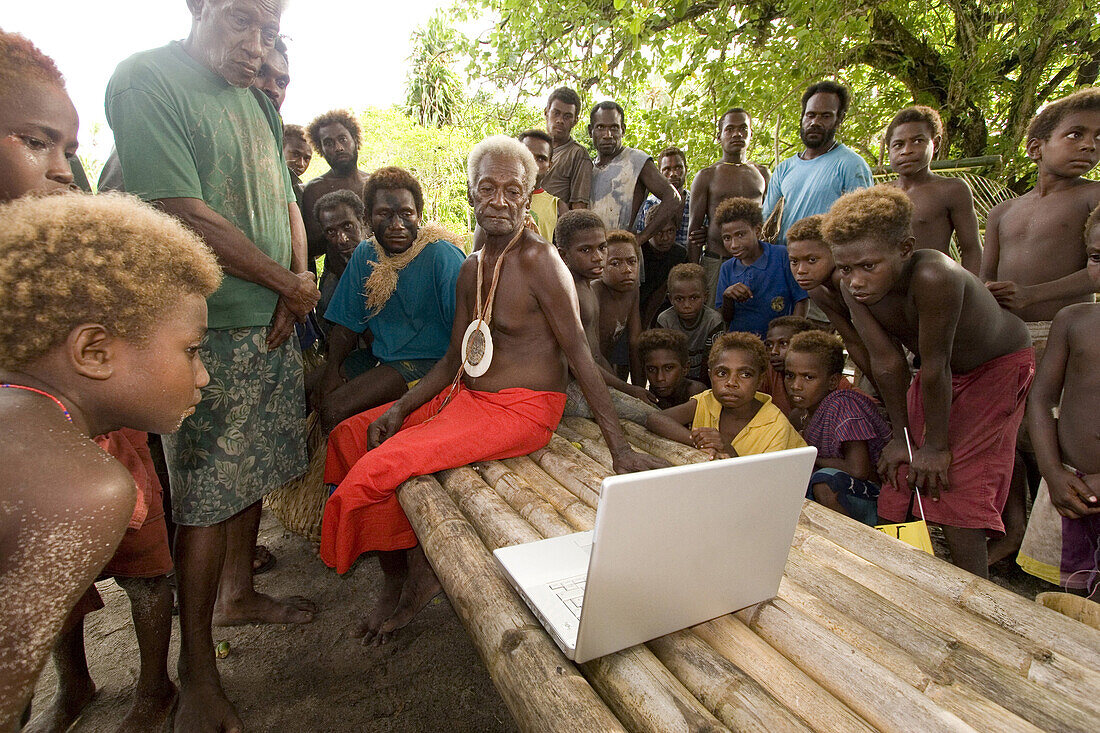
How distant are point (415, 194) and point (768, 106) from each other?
3.94m

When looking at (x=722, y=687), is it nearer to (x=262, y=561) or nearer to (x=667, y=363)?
(x=667, y=363)

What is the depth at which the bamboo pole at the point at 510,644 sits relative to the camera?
2.92ft

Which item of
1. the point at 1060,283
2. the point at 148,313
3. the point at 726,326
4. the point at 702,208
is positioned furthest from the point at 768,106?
the point at 148,313

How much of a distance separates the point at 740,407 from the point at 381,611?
5.80 ft

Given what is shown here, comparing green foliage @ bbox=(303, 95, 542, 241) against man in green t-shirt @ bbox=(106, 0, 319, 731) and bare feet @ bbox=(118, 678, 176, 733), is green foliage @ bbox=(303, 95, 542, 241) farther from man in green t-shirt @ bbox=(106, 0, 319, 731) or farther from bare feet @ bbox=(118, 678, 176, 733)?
bare feet @ bbox=(118, 678, 176, 733)

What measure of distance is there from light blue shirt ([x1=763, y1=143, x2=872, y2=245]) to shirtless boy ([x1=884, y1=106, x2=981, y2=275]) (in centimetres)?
37

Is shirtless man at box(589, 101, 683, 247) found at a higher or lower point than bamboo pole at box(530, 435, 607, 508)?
higher

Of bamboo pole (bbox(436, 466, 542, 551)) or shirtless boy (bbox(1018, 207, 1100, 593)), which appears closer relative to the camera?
bamboo pole (bbox(436, 466, 542, 551))

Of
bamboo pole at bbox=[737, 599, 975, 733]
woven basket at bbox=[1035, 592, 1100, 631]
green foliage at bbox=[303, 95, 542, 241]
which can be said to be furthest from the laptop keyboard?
green foliage at bbox=[303, 95, 542, 241]

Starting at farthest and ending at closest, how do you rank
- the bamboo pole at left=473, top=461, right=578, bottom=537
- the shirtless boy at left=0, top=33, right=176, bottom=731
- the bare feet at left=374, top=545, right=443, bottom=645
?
the bare feet at left=374, top=545, right=443, bottom=645 → the bamboo pole at left=473, top=461, right=578, bottom=537 → the shirtless boy at left=0, top=33, right=176, bottom=731

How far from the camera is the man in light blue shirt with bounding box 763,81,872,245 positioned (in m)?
3.56

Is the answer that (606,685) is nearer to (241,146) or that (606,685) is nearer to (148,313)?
(148,313)

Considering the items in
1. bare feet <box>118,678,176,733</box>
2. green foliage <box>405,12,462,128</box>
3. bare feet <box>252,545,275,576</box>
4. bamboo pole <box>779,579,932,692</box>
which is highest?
green foliage <box>405,12,462,128</box>

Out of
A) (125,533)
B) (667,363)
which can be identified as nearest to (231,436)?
(125,533)
